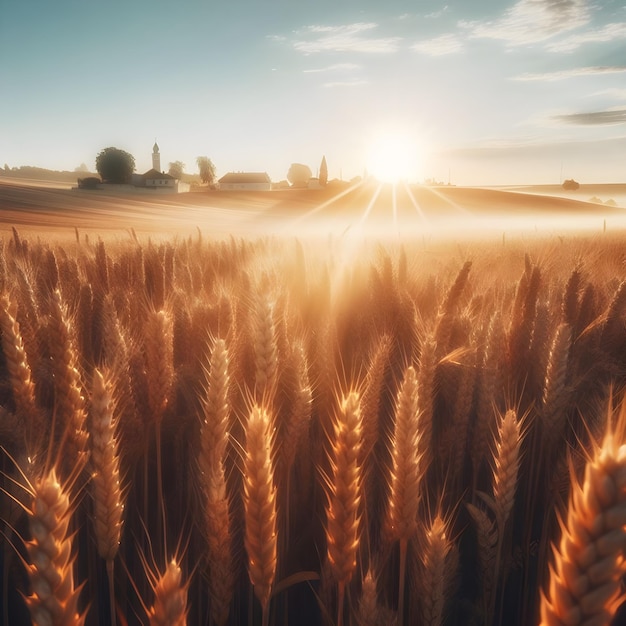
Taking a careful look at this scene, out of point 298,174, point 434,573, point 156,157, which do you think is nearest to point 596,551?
point 434,573

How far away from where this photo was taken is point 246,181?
73.4 m

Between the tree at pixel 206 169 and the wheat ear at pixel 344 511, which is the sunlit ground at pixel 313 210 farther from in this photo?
the tree at pixel 206 169

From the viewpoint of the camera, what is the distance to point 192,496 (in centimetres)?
165

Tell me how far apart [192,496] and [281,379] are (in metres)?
0.53

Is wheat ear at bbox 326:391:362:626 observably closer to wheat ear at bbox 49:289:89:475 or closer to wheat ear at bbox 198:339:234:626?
wheat ear at bbox 198:339:234:626

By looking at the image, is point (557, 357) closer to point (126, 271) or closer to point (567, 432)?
point (567, 432)

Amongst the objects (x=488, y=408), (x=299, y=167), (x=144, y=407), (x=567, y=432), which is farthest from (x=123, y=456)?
(x=299, y=167)

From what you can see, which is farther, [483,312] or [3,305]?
[483,312]

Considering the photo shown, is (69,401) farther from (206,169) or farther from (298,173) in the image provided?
(298,173)

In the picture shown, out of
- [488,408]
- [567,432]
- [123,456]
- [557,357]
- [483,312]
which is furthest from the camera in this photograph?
[483,312]

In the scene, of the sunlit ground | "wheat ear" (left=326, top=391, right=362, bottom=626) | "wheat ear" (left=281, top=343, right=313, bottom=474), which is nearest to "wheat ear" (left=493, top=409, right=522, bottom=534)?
"wheat ear" (left=326, top=391, right=362, bottom=626)

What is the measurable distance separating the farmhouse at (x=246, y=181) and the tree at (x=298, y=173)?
783 inches

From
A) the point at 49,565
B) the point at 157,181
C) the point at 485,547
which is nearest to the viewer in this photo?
the point at 49,565

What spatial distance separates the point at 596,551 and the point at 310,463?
4.19ft
